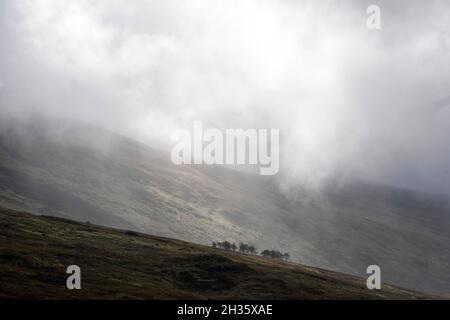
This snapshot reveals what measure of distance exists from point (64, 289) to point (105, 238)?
2808 inches

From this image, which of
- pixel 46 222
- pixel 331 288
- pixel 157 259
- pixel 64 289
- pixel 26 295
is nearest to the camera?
pixel 26 295

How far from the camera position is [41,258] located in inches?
4916

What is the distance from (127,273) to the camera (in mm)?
124125

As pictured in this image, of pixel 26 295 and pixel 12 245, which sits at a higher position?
pixel 12 245

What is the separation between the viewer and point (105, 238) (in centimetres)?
16988

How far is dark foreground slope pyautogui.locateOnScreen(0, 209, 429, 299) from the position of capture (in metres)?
102

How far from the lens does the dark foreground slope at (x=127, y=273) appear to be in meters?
102
